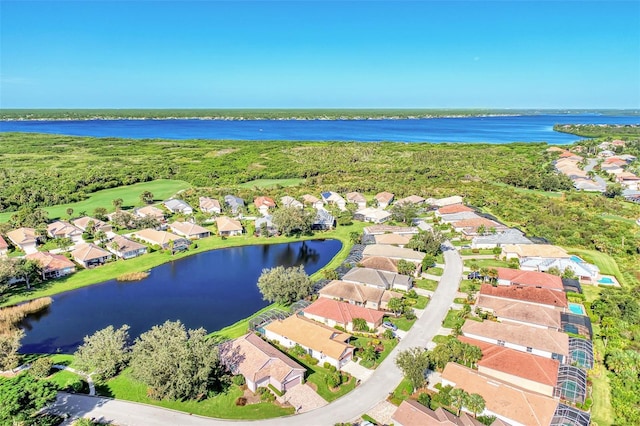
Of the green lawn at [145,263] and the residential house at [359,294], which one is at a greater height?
the residential house at [359,294]

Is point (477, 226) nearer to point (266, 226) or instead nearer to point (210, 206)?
point (266, 226)

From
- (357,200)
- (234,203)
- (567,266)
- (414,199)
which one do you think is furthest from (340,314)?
(414,199)

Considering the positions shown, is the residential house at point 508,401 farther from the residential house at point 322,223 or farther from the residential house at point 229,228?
the residential house at point 229,228

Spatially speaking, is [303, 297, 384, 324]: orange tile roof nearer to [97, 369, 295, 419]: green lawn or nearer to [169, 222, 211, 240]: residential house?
[97, 369, 295, 419]: green lawn

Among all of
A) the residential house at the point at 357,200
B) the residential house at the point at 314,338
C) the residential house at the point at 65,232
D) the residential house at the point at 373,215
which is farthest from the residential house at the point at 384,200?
the residential house at the point at 65,232

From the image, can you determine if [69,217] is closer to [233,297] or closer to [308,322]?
[233,297]

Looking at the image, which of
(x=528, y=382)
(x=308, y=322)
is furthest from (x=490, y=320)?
(x=308, y=322)

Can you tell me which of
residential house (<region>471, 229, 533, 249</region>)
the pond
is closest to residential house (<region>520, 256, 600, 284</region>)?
residential house (<region>471, 229, 533, 249</region>)
